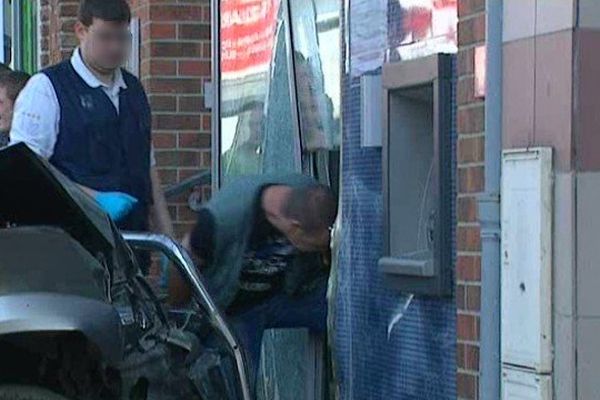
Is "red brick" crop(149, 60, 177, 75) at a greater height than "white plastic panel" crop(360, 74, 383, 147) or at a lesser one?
greater

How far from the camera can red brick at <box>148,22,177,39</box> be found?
32.5 feet

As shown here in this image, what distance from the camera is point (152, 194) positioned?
296 inches

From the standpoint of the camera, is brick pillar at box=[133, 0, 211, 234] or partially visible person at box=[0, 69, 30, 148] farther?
brick pillar at box=[133, 0, 211, 234]

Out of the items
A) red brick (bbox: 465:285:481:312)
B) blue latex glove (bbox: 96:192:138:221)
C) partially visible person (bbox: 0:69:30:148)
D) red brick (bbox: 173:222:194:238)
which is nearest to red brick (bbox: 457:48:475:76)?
red brick (bbox: 465:285:481:312)

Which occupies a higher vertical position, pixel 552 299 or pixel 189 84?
pixel 189 84

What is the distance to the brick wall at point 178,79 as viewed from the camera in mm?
9945

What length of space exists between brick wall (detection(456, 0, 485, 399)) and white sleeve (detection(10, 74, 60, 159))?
212 cm

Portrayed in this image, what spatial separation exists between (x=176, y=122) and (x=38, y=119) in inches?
114

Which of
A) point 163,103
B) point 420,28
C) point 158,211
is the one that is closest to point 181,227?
point 163,103

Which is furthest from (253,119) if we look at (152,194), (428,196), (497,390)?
(497,390)

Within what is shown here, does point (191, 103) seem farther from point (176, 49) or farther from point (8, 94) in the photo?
point (8, 94)

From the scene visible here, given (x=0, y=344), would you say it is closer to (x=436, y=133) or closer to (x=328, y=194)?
(x=436, y=133)

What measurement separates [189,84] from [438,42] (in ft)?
13.7

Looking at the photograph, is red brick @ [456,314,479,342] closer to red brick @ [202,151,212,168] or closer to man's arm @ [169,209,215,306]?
man's arm @ [169,209,215,306]
